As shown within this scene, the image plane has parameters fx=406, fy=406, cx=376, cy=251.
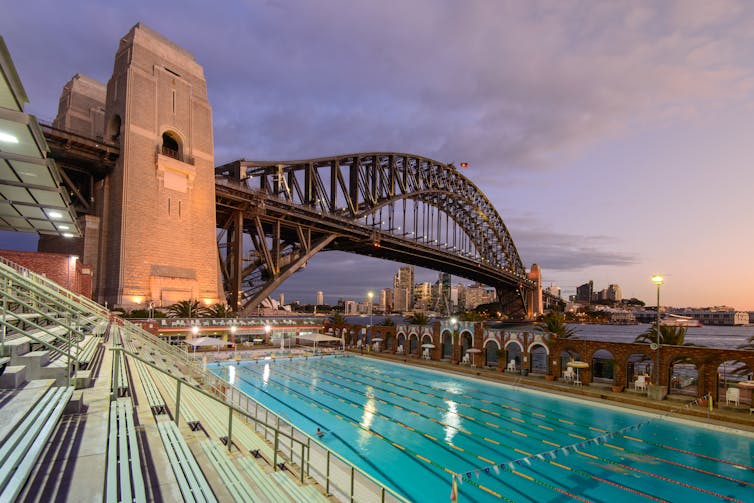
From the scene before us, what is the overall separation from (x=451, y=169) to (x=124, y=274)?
278 feet

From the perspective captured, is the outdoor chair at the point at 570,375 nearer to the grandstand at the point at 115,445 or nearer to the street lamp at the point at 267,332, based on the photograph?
the grandstand at the point at 115,445

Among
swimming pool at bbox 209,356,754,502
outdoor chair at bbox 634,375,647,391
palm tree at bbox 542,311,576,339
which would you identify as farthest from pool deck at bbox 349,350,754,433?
palm tree at bbox 542,311,576,339

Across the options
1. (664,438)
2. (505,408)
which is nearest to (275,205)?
(505,408)

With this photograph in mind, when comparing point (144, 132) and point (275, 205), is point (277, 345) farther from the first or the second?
point (144, 132)

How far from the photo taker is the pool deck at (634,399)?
56.7 feet

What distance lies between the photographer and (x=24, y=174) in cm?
793

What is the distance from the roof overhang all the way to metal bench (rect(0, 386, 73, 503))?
3.96 m

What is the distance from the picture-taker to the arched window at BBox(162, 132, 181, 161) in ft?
127

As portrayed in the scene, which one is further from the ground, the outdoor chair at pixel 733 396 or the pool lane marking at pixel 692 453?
the outdoor chair at pixel 733 396

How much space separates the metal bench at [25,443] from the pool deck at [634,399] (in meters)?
22.5

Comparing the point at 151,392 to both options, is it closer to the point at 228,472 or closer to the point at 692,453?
the point at 228,472

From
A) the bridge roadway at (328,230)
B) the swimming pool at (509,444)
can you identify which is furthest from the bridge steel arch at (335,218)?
the swimming pool at (509,444)

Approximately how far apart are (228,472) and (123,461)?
4.79 feet

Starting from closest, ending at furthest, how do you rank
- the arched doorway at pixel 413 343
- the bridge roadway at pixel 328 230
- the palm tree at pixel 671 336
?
the palm tree at pixel 671 336, the arched doorway at pixel 413 343, the bridge roadway at pixel 328 230
